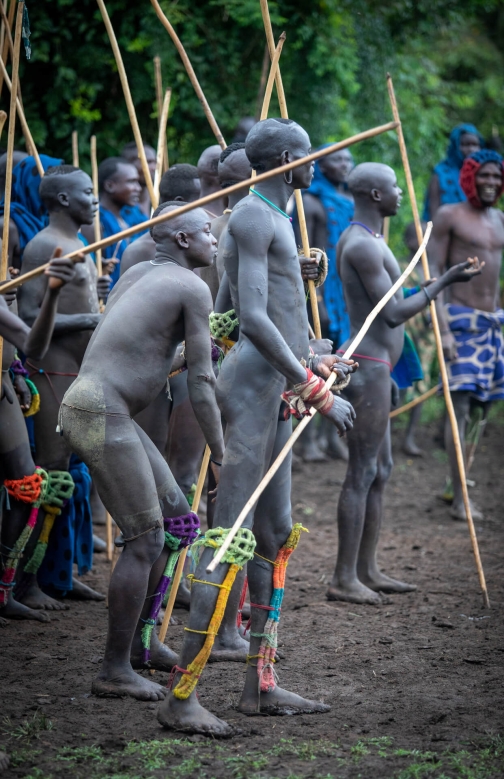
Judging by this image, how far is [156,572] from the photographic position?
4422 millimetres

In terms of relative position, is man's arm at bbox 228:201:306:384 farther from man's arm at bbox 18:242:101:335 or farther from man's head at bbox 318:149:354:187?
man's head at bbox 318:149:354:187

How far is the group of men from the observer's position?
3691 millimetres

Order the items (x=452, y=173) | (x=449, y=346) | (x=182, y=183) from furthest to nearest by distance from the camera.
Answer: (x=452, y=173), (x=449, y=346), (x=182, y=183)

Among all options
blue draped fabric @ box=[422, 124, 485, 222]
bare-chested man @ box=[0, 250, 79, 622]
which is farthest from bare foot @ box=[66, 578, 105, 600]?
blue draped fabric @ box=[422, 124, 485, 222]

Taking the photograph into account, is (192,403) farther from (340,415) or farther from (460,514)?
(460,514)

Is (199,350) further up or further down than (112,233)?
further down

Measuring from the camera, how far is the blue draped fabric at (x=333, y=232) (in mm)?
8531

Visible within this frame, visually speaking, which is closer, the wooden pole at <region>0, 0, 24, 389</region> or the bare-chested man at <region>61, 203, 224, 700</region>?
the bare-chested man at <region>61, 203, 224, 700</region>

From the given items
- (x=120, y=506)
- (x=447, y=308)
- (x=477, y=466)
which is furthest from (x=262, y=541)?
(x=477, y=466)

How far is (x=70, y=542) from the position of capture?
5.60 meters

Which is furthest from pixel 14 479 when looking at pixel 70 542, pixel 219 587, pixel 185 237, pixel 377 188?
pixel 377 188

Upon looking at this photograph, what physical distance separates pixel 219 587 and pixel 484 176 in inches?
203

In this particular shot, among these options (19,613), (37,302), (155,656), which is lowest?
(19,613)

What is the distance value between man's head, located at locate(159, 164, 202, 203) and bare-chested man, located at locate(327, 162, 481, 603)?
0.96 meters
